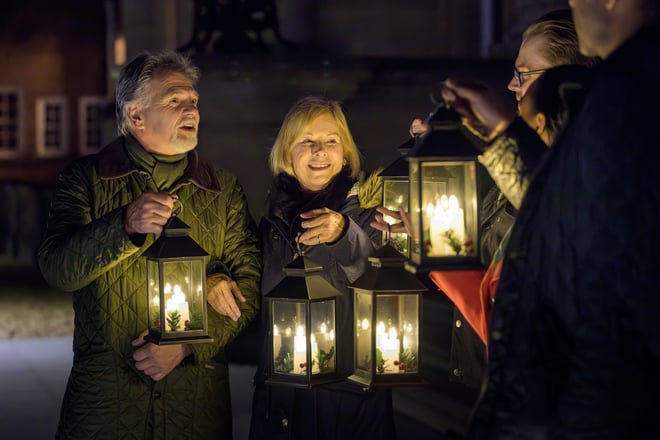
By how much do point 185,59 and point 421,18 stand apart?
11.2m

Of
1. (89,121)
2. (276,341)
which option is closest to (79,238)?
(276,341)

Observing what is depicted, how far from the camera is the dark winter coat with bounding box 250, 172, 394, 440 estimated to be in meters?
4.06

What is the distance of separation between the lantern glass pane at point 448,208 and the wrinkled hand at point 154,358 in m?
1.46

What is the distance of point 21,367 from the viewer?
9.49 m

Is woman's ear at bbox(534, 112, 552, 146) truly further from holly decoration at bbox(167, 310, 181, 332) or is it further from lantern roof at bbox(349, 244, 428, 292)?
holly decoration at bbox(167, 310, 181, 332)

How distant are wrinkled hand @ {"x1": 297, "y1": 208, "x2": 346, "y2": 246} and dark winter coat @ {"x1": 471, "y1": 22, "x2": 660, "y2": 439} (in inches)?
62.5

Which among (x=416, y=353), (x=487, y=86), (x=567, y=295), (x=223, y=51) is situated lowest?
(x=416, y=353)

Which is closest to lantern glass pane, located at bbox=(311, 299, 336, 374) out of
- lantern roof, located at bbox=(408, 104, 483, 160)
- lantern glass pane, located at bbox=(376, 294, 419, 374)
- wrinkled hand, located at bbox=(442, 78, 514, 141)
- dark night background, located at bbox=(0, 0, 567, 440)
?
lantern glass pane, located at bbox=(376, 294, 419, 374)

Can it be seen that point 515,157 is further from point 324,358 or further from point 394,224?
point 324,358

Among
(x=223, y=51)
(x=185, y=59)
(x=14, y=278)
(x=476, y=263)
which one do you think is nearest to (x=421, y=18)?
(x=223, y=51)

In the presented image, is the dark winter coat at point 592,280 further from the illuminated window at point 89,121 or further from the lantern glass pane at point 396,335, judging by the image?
the illuminated window at point 89,121

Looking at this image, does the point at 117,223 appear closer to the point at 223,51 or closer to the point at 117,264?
the point at 117,264

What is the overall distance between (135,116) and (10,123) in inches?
1222

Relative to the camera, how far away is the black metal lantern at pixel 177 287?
3.66 m
